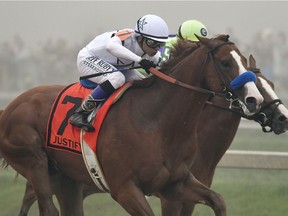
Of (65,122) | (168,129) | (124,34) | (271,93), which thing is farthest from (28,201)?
(271,93)

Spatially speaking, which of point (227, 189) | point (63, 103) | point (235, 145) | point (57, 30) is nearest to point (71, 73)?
point (57, 30)

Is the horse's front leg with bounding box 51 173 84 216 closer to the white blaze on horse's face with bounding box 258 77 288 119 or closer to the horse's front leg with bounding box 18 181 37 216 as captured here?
the horse's front leg with bounding box 18 181 37 216

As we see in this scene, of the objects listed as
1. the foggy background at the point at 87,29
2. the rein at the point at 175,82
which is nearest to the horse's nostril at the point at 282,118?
the rein at the point at 175,82

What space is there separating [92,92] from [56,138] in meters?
0.53

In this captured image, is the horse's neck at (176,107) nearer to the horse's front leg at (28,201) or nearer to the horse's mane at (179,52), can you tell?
the horse's mane at (179,52)

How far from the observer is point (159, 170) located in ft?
17.5

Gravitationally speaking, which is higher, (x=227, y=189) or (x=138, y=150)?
(x=138, y=150)

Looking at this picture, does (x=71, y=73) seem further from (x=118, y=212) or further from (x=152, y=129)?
(x=152, y=129)

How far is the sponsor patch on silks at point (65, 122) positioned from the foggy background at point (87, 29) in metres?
16.5

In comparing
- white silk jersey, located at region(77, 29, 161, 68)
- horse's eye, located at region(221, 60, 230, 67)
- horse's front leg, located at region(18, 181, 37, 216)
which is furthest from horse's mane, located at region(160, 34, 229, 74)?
horse's front leg, located at region(18, 181, 37, 216)

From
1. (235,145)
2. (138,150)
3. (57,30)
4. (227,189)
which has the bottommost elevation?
(57,30)

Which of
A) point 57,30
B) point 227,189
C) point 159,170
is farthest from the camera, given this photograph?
point 57,30

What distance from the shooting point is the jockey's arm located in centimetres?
554

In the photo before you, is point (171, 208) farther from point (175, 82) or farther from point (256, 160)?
point (256, 160)
